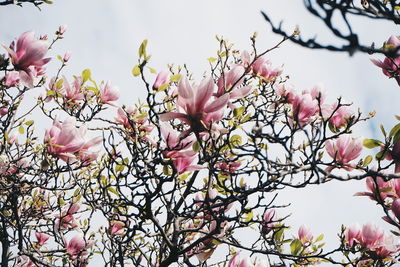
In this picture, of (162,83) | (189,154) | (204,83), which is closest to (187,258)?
(189,154)

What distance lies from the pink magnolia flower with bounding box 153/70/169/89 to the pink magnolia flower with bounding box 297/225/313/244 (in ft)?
6.88

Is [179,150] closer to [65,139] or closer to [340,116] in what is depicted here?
[65,139]

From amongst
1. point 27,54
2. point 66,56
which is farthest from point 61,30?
point 27,54

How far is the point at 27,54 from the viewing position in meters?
1.87

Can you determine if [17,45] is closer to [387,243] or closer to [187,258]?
[187,258]

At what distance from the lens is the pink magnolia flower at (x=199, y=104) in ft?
4.83

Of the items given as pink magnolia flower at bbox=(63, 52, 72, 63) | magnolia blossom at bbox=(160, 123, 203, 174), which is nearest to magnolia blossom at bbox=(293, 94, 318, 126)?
magnolia blossom at bbox=(160, 123, 203, 174)

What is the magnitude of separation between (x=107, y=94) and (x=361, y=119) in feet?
7.58

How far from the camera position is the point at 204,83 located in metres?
1.48

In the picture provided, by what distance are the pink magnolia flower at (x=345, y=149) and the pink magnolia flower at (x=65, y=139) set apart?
154cm

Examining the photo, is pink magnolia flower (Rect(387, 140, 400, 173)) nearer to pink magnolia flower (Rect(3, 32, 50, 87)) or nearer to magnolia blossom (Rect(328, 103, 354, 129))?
magnolia blossom (Rect(328, 103, 354, 129))

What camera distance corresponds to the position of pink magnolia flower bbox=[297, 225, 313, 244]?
3268 millimetres

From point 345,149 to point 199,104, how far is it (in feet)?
3.57

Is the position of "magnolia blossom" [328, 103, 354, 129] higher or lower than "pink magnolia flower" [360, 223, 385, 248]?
higher
